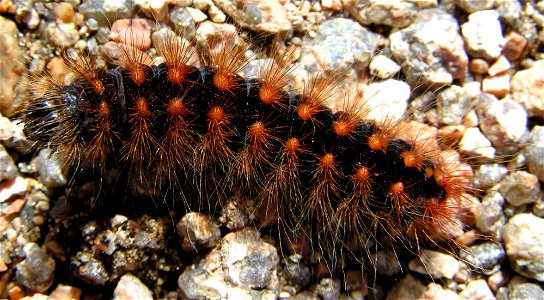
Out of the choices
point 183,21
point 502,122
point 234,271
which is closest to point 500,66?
point 502,122

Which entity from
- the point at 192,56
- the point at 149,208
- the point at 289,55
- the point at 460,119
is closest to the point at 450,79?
the point at 460,119

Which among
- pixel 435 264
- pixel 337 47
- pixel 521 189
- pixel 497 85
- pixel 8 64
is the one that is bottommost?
pixel 435 264

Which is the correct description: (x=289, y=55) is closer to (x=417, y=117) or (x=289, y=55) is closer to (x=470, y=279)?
(x=417, y=117)

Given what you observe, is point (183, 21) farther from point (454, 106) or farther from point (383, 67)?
point (454, 106)

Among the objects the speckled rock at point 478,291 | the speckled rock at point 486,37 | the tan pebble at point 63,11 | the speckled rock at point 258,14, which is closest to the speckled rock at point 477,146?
the speckled rock at point 486,37

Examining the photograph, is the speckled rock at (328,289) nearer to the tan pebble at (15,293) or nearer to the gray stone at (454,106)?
the gray stone at (454,106)

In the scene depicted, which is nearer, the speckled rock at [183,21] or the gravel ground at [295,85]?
the gravel ground at [295,85]

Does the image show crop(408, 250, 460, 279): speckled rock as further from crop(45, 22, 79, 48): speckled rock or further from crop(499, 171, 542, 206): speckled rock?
crop(45, 22, 79, 48): speckled rock
